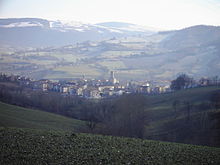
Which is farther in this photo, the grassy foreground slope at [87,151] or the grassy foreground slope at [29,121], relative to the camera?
the grassy foreground slope at [29,121]

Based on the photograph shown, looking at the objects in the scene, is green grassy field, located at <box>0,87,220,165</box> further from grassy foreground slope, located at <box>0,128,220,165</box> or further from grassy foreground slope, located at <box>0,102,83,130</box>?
grassy foreground slope, located at <box>0,102,83,130</box>

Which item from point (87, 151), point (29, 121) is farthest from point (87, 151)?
point (29, 121)

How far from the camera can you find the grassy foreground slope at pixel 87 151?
44.5 ft

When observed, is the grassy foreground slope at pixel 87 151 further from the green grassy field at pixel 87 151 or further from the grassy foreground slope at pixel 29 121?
the grassy foreground slope at pixel 29 121

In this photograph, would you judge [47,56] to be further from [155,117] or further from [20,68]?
[155,117]

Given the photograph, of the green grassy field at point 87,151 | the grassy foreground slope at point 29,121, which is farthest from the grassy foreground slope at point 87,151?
the grassy foreground slope at point 29,121

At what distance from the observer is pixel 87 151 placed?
15.1 m

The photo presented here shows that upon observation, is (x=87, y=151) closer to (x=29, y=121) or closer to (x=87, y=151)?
(x=87, y=151)

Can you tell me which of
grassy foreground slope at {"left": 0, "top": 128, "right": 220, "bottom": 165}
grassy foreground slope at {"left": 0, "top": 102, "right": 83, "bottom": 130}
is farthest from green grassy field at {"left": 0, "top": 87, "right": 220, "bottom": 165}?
grassy foreground slope at {"left": 0, "top": 102, "right": 83, "bottom": 130}

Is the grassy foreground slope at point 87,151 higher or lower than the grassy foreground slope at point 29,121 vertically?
higher

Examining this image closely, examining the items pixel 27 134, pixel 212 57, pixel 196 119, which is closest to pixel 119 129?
pixel 196 119

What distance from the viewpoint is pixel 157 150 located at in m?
16.2

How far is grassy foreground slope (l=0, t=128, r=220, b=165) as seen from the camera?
13.6m

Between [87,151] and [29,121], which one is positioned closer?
[87,151]
